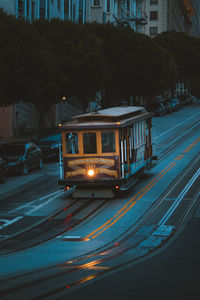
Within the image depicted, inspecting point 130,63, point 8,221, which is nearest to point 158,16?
point 130,63

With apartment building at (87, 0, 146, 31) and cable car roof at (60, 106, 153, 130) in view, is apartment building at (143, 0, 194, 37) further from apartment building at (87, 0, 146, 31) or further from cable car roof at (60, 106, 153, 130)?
cable car roof at (60, 106, 153, 130)

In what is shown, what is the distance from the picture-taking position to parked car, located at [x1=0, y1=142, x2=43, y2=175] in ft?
94.5

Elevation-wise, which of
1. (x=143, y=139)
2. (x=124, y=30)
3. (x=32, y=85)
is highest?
(x=124, y=30)

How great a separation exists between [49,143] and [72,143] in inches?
513

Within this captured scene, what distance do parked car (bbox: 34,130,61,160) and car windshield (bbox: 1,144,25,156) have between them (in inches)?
157

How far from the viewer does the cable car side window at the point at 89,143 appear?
21.5m

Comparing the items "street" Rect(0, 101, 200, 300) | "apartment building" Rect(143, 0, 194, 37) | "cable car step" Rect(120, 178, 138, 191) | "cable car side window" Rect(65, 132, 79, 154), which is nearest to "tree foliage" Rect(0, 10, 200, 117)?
Result: "street" Rect(0, 101, 200, 300)

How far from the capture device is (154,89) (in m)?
70.9

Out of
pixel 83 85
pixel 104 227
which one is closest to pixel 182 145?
pixel 83 85

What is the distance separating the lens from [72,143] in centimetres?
2184

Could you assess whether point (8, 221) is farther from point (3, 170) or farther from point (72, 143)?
point (3, 170)

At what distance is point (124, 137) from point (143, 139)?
424cm

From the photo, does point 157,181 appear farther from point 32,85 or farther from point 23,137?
point 23,137

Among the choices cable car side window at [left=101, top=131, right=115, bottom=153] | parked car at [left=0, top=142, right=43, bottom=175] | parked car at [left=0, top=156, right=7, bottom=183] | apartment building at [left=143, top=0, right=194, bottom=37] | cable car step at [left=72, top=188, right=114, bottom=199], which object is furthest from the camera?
apartment building at [left=143, top=0, right=194, bottom=37]
